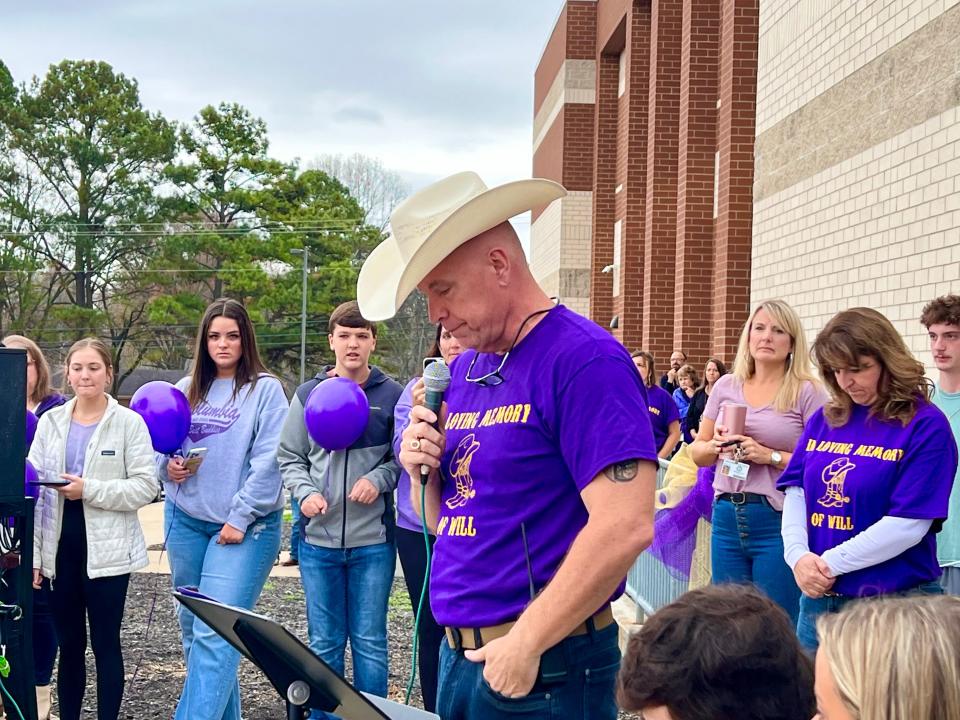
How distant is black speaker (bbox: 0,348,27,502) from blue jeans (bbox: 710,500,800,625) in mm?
3212

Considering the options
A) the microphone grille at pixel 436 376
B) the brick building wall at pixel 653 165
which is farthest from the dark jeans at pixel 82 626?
the brick building wall at pixel 653 165

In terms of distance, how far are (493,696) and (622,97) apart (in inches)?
744

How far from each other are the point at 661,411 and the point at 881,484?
6883 millimetres

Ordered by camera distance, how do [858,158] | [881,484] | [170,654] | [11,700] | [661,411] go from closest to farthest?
[881,484] → [11,700] → [170,654] → [858,158] → [661,411]

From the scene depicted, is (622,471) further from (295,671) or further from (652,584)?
(652,584)

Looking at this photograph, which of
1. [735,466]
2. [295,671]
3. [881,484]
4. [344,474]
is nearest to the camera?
[295,671]

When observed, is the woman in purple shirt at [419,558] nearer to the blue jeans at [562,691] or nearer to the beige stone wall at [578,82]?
the blue jeans at [562,691]

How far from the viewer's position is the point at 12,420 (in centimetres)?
443

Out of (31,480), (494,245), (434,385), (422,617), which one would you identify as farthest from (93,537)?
(494,245)

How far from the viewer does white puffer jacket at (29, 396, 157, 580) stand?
206 inches

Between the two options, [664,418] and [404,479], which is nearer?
[404,479]

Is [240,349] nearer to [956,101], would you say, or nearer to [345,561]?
[345,561]

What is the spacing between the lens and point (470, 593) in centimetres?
285

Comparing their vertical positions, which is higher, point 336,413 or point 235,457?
point 336,413
